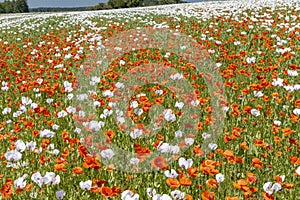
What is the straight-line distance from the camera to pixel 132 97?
17.2 ft

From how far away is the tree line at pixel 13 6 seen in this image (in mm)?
121819

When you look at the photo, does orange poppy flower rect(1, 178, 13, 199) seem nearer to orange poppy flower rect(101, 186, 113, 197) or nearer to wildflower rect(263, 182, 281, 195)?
orange poppy flower rect(101, 186, 113, 197)

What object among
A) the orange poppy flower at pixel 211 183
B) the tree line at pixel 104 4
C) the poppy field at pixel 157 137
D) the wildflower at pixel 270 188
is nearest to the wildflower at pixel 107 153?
the poppy field at pixel 157 137

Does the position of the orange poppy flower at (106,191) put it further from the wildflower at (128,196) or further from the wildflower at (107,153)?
the wildflower at (107,153)

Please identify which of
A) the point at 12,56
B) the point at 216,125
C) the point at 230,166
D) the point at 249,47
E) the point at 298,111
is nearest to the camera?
the point at 230,166

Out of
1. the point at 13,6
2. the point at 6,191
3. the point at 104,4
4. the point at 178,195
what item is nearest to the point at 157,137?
the point at 178,195

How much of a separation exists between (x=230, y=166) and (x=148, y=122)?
1.55 meters

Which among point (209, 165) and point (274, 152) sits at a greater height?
point (209, 165)

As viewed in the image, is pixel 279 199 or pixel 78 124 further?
pixel 78 124

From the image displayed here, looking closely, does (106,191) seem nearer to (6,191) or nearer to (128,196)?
(128,196)

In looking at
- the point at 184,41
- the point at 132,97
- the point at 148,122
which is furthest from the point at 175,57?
the point at 148,122

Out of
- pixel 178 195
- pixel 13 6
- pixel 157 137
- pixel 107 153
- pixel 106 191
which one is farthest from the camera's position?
pixel 13 6

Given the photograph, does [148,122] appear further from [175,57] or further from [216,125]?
[175,57]

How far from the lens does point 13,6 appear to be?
132 meters
